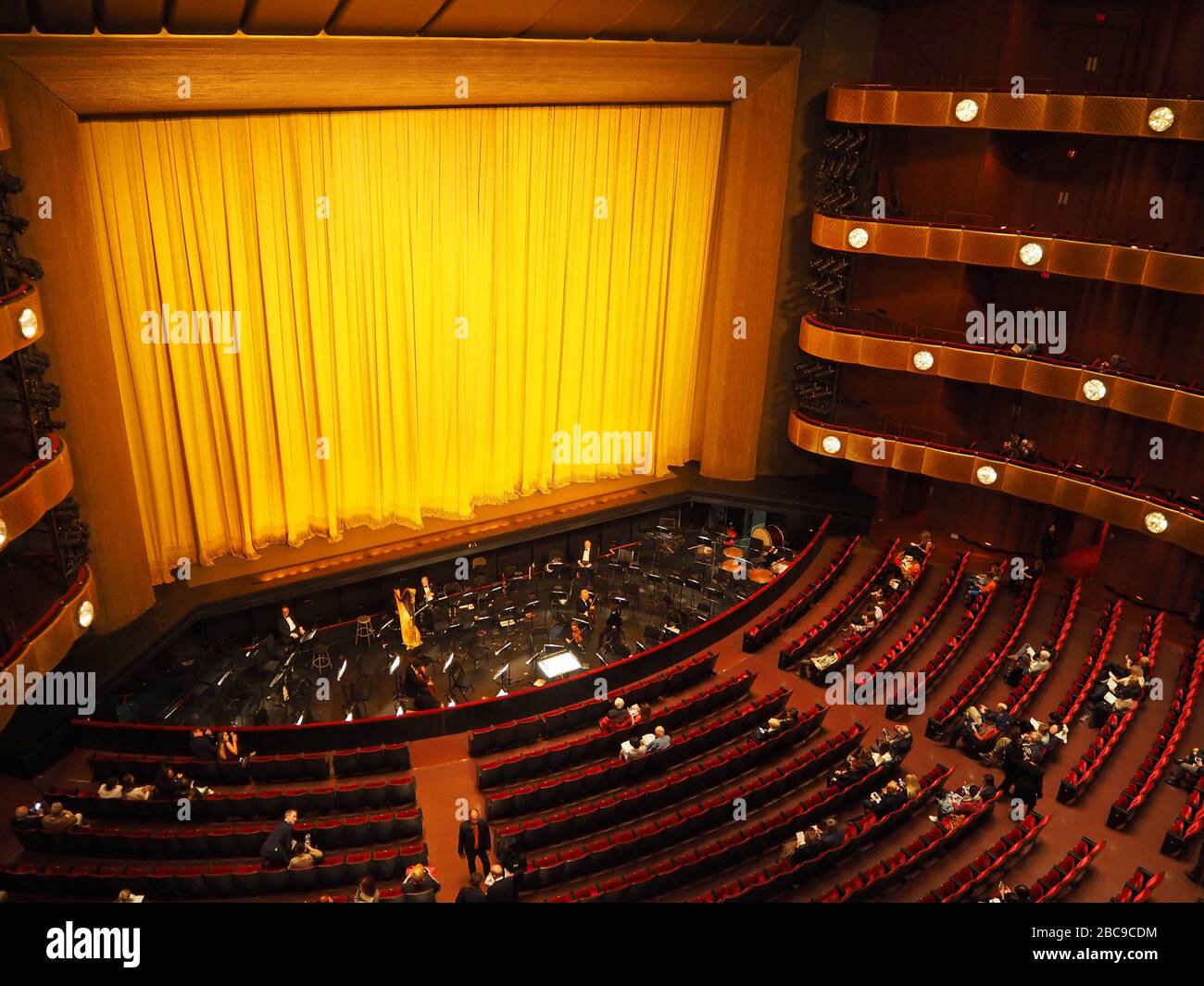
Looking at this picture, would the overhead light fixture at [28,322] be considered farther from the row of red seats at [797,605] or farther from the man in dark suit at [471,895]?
the row of red seats at [797,605]

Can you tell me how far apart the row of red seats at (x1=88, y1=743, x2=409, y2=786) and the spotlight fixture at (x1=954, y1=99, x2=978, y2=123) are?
39.4 feet

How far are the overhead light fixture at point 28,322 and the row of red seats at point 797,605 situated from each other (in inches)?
383

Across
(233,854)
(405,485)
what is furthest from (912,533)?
(233,854)

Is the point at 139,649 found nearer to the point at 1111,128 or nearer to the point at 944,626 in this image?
the point at 944,626

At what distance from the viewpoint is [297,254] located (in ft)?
47.1

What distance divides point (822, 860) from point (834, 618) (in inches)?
204

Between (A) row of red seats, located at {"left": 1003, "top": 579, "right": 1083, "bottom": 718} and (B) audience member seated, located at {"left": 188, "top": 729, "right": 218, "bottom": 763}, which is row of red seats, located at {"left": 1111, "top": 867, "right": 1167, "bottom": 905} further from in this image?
(B) audience member seated, located at {"left": 188, "top": 729, "right": 218, "bottom": 763}

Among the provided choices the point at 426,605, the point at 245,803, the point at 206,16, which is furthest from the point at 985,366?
the point at 245,803

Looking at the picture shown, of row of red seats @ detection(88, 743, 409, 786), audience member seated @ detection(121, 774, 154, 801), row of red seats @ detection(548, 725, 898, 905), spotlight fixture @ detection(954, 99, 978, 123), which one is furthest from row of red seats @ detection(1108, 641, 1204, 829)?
audience member seated @ detection(121, 774, 154, 801)

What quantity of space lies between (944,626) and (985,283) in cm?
598

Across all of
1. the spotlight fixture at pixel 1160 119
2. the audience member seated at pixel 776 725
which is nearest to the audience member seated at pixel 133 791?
the audience member seated at pixel 776 725

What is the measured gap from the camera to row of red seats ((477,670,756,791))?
1195cm

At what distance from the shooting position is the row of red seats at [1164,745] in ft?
37.8

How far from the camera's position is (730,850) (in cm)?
1063
